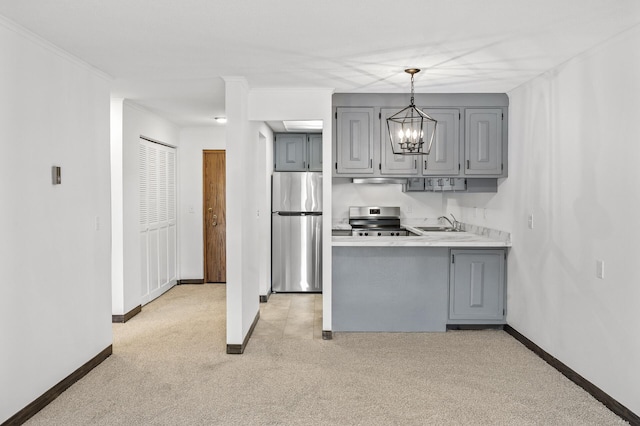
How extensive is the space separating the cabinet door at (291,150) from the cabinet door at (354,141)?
1766mm

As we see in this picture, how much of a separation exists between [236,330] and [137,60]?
7.49 feet

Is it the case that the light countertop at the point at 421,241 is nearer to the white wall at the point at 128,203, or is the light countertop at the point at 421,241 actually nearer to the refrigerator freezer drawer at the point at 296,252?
the refrigerator freezer drawer at the point at 296,252

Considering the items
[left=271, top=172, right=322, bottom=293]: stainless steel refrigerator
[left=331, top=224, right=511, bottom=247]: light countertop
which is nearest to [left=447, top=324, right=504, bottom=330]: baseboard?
[left=331, top=224, right=511, bottom=247]: light countertop

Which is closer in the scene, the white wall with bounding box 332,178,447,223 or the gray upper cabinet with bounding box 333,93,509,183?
the gray upper cabinet with bounding box 333,93,509,183

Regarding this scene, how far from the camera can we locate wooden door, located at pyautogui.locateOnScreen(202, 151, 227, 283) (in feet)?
23.2

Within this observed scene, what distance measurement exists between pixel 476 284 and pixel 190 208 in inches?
169

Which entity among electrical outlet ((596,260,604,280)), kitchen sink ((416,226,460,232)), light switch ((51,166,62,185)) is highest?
light switch ((51,166,62,185))

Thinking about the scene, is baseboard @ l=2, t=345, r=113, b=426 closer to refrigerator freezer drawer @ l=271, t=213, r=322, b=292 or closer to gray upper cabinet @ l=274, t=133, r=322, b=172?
refrigerator freezer drawer @ l=271, t=213, r=322, b=292

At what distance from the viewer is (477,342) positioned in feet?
14.2

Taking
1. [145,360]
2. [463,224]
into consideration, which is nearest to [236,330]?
[145,360]

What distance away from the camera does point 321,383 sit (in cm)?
339

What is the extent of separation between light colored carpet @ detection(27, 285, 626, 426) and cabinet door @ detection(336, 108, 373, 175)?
162 centimetres

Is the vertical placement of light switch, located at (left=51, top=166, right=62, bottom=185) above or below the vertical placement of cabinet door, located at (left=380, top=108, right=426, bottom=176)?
below

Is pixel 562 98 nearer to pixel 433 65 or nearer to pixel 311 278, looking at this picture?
pixel 433 65
